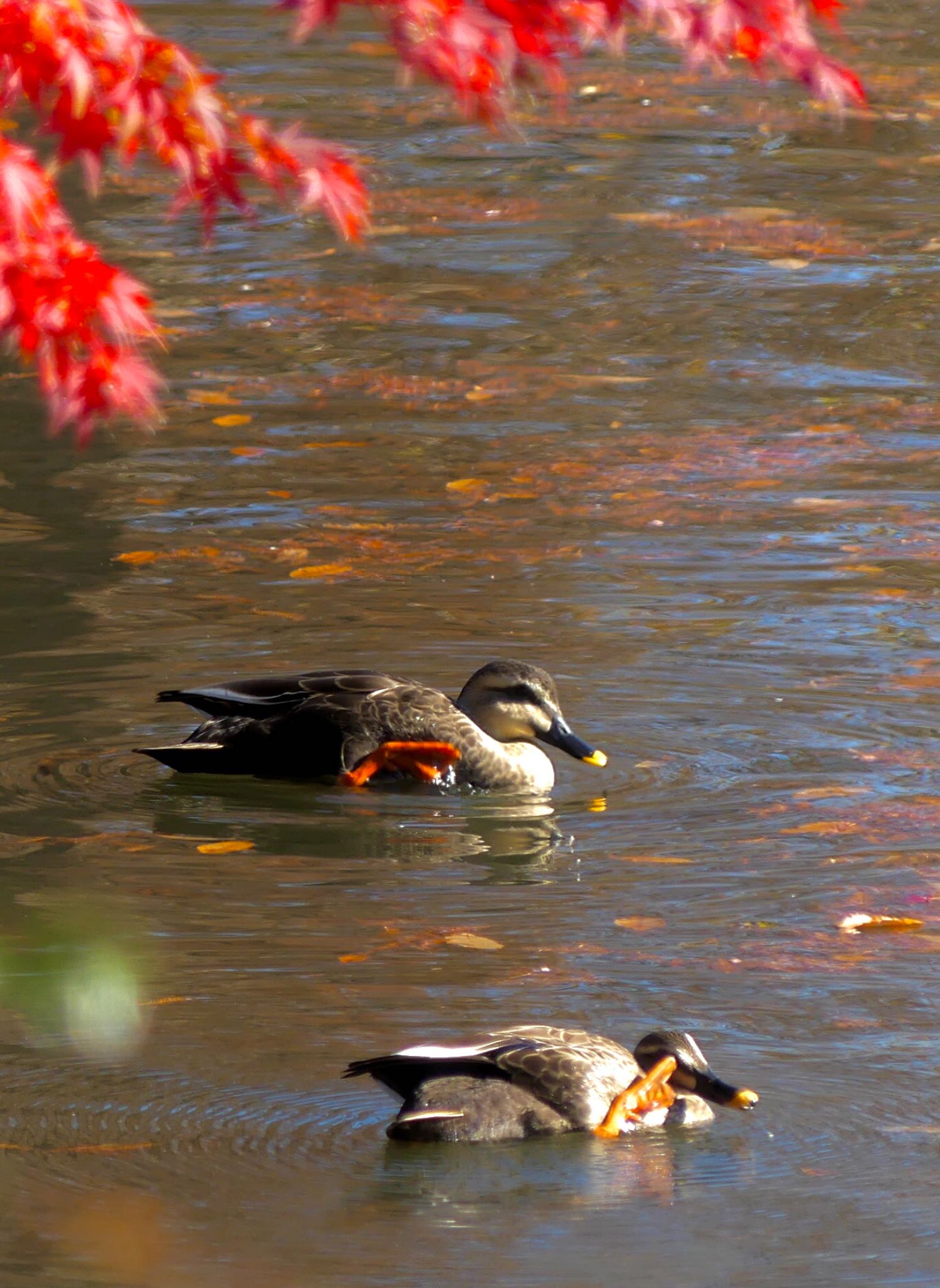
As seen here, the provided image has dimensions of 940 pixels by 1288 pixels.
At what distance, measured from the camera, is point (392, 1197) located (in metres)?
4.96

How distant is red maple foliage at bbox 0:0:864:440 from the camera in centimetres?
544

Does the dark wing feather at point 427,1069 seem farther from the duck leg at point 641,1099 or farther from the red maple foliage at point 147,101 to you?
the red maple foliage at point 147,101

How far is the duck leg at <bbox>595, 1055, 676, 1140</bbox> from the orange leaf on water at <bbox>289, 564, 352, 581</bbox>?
506 cm

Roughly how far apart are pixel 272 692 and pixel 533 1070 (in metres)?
3.18

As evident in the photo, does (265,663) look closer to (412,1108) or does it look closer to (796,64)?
(796,64)

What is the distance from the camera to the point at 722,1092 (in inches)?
207

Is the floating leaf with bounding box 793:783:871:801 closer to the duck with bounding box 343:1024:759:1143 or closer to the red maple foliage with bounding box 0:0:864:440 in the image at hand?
the red maple foliage with bounding box 0:0:864:440

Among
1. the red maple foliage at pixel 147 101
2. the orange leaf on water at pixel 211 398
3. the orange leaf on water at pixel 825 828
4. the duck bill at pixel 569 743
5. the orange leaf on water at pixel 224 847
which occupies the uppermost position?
the red maple foliage at pixel 147 101

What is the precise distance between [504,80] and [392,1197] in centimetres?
288

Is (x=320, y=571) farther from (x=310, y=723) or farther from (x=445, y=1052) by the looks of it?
(x=445, y=1052)

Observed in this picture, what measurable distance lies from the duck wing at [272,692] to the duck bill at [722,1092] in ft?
10.2

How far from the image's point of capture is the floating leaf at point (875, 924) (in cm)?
662

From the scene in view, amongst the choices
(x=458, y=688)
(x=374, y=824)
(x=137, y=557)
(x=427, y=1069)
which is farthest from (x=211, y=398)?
(x=427, y=1069)

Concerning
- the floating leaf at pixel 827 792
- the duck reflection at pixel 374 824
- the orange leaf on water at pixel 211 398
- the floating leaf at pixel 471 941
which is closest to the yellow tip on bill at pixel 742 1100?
the floating leaf at pixel 471 941
